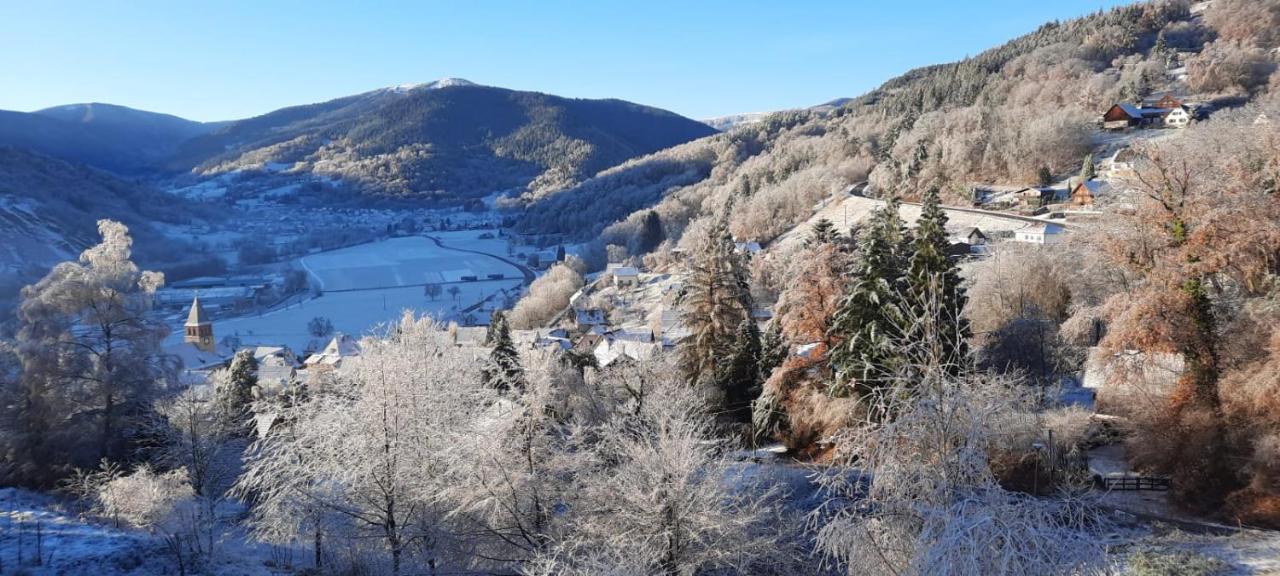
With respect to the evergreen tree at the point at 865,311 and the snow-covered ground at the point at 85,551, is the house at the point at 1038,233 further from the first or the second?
the snow-covered ground at the point at 85,551

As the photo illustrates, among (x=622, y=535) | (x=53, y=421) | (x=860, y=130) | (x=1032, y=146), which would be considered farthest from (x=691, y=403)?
(x=860, y=130)

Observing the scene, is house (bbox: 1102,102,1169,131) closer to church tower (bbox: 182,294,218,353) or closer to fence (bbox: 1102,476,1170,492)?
fence (bbox: 1102,476,1170,492)

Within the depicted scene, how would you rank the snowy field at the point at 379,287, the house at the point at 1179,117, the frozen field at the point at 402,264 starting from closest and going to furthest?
1. the house at the point at 1179,117
2. the snowy field at the point at 379,287
3. the frozen field at the point at 402,264

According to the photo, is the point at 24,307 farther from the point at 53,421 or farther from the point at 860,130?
the point at 860,130

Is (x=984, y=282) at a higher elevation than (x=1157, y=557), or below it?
higher

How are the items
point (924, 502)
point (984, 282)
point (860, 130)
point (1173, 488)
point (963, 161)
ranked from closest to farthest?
point (924, 502), point (1173, 488), point (984, 282), point (963, 161), point (860, 130)

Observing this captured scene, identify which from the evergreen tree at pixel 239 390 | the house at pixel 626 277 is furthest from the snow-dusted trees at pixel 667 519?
the house at pixel 626 277

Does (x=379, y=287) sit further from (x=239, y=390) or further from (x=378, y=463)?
(x=378, y=463)
